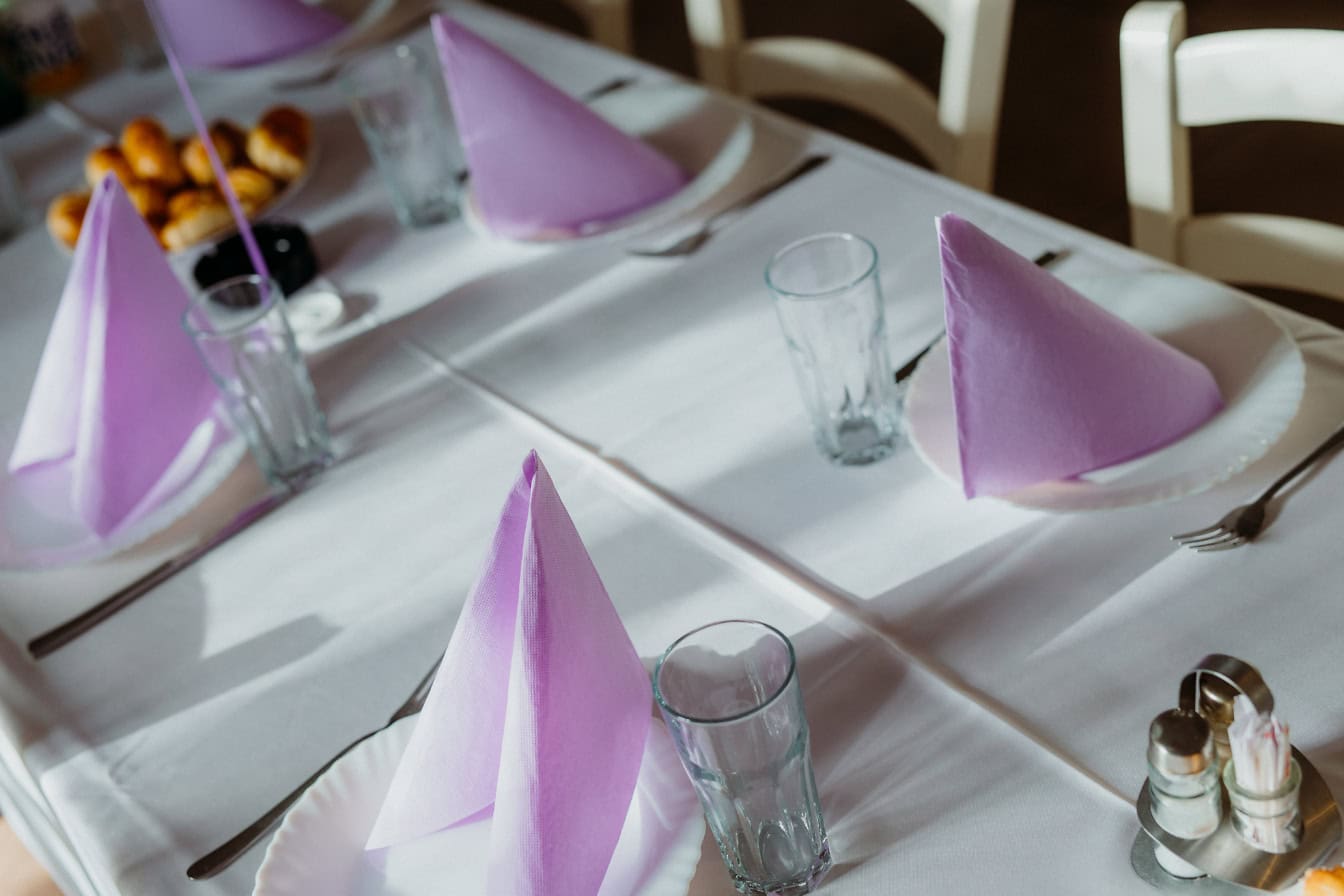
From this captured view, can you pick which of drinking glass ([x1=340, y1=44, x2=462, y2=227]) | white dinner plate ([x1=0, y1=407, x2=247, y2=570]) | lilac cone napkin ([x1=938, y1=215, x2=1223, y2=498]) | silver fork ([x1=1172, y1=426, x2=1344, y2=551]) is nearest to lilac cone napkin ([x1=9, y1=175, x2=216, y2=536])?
white dinner plate ([x1=0, y1=407, x2=247, y2=570])

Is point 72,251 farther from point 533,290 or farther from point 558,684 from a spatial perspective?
point 558,684

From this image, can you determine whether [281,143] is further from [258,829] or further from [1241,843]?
[1241,843]

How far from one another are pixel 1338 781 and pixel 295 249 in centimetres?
111

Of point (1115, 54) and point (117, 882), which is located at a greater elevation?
point (117, 882)

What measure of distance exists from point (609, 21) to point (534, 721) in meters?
1.63

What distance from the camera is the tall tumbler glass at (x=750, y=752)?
716 millimetres

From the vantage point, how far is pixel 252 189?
1.62m

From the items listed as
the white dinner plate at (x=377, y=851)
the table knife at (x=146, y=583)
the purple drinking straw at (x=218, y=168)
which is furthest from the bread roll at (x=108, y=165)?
the white dinner plate at (x=377, y=851)

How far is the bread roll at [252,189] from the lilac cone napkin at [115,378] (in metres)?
0.35

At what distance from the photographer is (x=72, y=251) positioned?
1643mm

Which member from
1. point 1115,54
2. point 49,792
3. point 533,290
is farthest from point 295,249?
point 1115,54

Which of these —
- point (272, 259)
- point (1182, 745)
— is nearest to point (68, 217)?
point (272, 259)

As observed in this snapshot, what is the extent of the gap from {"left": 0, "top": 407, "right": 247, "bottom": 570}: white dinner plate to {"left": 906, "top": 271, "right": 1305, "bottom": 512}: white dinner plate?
60 cm

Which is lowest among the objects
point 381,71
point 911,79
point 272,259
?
point 911,79
